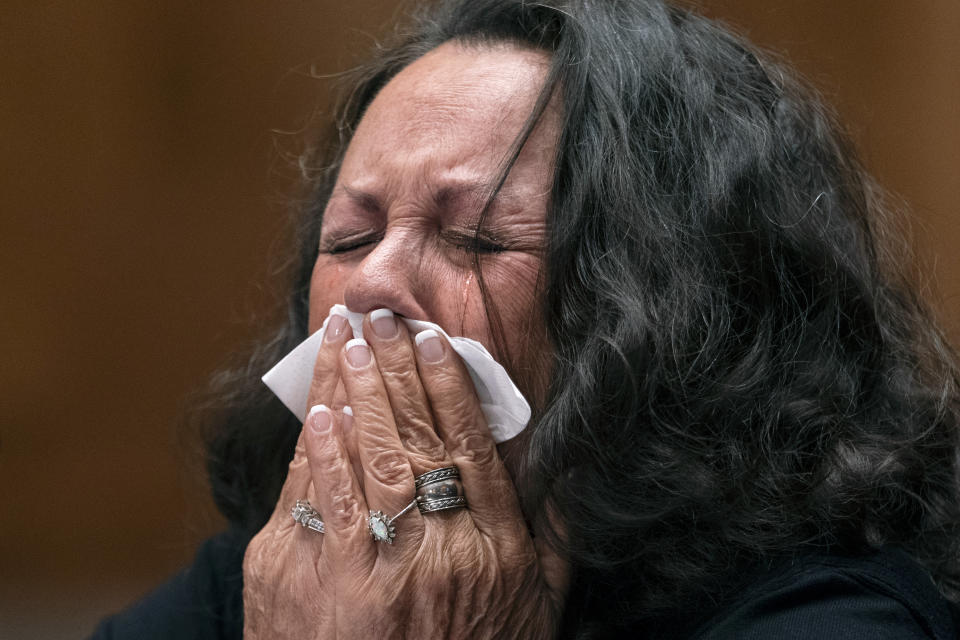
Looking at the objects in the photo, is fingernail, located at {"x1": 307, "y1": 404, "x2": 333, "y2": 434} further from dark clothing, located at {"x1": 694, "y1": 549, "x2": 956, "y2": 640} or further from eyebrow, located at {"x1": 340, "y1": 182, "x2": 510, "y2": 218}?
dark clothing, located at {"x1": 694, "y1": 549, "x2": 956, "y2": 640}

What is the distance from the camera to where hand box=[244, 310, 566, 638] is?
128cm

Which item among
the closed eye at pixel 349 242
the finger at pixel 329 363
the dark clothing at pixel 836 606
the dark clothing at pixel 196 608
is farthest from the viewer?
the dark clothing at pixel 196 608

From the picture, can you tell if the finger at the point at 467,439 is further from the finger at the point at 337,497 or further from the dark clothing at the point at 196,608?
the dark clothing at the point at 196,608

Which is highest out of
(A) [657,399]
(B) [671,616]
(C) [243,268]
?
(A) [657,399]

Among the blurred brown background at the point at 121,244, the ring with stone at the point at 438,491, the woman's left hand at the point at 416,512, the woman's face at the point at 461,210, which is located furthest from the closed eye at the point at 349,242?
the blurred brown background at the point at 121,244

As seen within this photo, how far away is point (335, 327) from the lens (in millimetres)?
1420

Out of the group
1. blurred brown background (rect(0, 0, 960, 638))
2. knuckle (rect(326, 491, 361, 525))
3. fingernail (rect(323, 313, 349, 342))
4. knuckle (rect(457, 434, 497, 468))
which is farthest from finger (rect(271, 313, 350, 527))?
blurred brown background (rect(0, 0, 960, 638))

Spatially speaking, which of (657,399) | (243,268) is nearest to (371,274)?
(657,399)

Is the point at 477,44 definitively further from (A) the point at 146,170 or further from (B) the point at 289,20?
(A) the point at 146,170

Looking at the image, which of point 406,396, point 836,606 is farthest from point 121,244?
point 836,606

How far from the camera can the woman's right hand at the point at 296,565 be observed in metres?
1.33

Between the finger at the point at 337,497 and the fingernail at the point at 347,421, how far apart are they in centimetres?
1

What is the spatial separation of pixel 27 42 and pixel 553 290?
266 centimetres

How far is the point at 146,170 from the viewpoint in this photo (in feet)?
11.5
